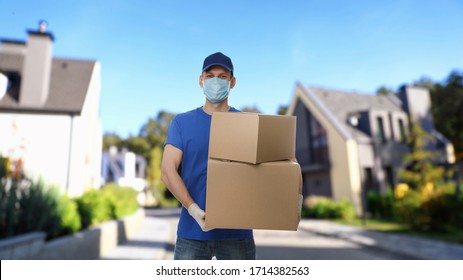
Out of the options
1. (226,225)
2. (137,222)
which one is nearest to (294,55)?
(226,225)

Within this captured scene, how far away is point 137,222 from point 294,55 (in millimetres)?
8945

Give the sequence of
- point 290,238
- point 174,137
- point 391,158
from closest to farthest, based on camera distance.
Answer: point 174,137, point 290,238, point 391,158

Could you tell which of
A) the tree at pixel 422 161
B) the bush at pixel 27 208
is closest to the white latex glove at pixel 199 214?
the bush at pixel 27 208

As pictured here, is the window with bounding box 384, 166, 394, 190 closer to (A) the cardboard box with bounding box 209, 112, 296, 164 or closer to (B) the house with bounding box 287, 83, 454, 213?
(B) the house with bounding box 287, 83, 454, 213

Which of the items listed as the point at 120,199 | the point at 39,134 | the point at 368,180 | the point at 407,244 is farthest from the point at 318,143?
the point at 39,134

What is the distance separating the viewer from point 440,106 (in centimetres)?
1048

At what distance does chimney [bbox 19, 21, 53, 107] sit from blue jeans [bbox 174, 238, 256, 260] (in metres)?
2.19

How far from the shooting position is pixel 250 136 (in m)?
1.51

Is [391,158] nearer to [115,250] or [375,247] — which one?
[375,247]

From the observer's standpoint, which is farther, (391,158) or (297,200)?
(391,158)

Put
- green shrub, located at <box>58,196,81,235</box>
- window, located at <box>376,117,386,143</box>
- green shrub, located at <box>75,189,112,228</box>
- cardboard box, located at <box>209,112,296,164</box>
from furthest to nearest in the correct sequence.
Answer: window, located at <box>376,117,386,143</box>
green shrub, located at <box>75,189,112,228</box>
green shrub, located at <box>58,196,81,235</box>
cardboard box, located at <box>209,112,296,164</box>

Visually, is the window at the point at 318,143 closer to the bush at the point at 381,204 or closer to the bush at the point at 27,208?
the bush at the point at 381,204

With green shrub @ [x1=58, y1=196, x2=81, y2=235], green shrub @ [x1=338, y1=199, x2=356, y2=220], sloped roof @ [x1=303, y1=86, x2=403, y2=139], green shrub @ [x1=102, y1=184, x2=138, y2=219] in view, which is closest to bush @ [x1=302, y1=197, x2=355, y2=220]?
green shrub @ [x1=338, y1=199, x2=356, y2=220]

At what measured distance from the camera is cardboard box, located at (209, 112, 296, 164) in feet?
4.95
